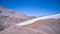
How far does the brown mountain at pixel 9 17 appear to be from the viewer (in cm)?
187

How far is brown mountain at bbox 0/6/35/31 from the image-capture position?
73.5 inches

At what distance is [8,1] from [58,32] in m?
1.14

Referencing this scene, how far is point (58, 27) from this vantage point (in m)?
1.77

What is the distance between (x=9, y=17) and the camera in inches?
75.7

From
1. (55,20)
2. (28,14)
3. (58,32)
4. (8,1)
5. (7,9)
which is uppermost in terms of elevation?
(8,1)

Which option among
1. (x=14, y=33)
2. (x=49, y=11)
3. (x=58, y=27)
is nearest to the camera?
(x=14, y=33)

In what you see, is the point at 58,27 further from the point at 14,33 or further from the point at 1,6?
the point at 1,6

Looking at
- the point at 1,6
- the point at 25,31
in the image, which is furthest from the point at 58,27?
the point at 1,6

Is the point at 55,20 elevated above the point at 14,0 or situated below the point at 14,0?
below

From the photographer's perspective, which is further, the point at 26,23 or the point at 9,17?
the point at 9,17

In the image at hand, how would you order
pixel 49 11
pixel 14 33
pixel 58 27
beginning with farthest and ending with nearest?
1. pixel 49 11
2. pixel 58 27
3. pixel 14 33

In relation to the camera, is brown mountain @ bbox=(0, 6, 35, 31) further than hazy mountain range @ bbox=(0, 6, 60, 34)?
Yes

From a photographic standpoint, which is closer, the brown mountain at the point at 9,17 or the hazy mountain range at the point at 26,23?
the hazy mountain range at the point at 26,23

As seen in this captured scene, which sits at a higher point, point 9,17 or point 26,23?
point 9,17
